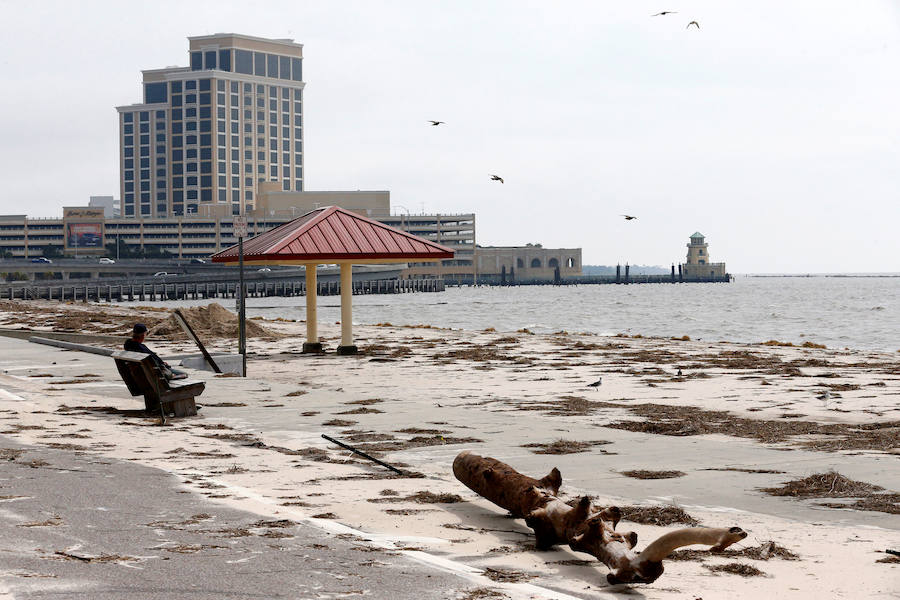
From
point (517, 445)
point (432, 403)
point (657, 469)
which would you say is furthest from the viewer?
point (432, 403)

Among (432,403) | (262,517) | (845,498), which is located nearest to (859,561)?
(845,498)

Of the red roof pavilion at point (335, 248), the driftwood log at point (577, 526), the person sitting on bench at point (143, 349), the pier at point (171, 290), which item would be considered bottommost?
the pier at point (171, 290)

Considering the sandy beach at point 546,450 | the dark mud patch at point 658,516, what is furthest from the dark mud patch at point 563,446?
the dark mud patch at point 658,516

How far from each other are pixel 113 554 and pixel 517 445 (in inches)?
239

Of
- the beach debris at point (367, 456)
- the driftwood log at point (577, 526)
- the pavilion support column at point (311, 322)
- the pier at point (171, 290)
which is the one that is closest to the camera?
the driftwood log at point (577, 526)

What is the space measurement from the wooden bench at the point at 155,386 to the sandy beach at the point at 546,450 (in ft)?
0.99

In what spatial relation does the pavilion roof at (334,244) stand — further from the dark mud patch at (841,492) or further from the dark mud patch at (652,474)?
the dark mud patch at (841,492)

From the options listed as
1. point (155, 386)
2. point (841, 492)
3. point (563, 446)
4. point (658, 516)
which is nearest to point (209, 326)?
point (155, 386)

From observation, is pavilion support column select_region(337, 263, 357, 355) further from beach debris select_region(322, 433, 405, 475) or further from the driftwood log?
the driftwood log

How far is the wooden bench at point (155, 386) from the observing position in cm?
1528

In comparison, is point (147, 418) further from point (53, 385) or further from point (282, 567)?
point (282, 567)

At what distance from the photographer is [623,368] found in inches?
965

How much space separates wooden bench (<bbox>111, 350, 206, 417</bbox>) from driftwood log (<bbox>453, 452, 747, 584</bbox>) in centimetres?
677

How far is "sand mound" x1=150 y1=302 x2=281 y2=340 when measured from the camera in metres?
37.7
